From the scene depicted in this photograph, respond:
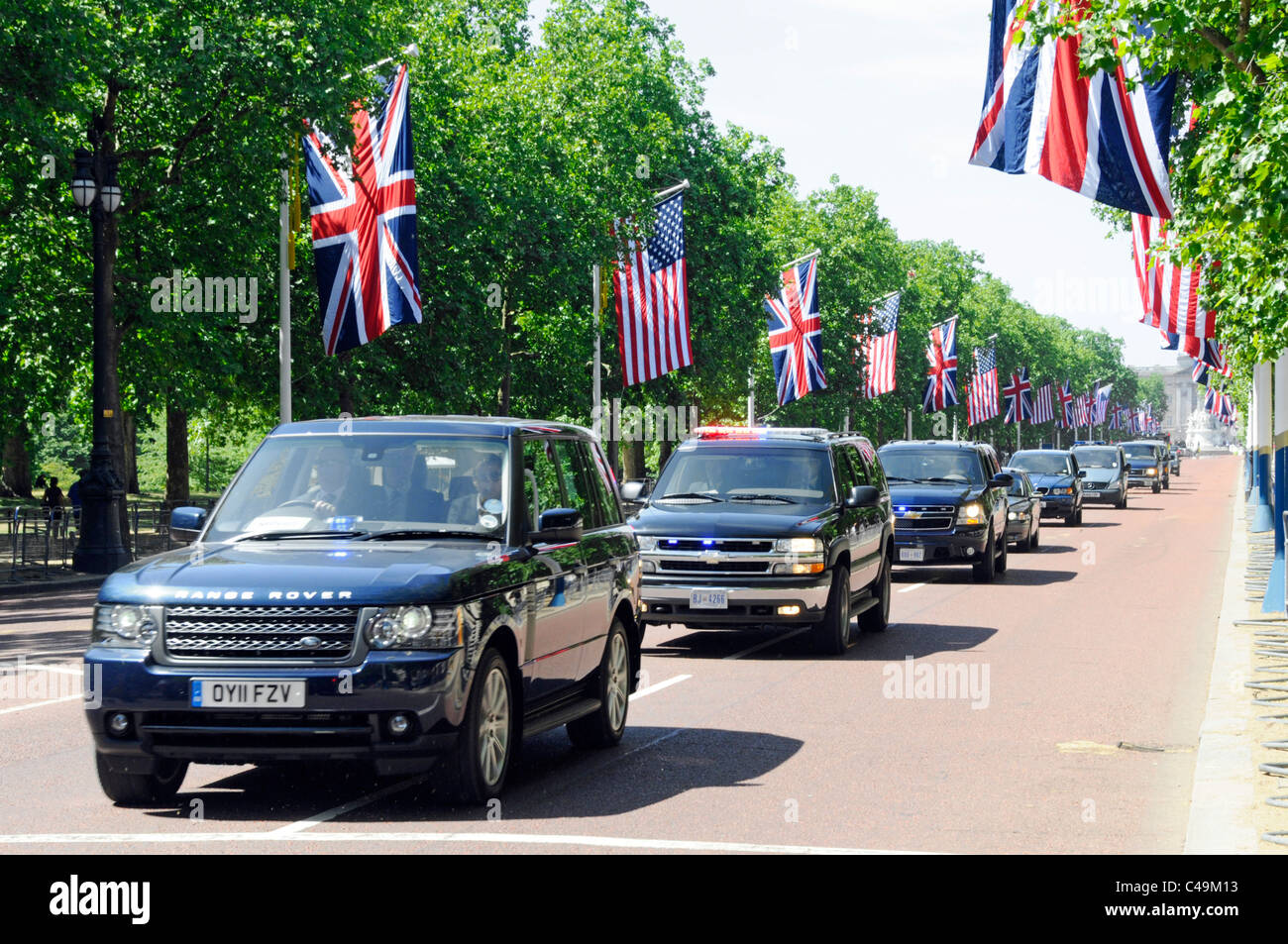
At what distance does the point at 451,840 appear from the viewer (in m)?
7.46

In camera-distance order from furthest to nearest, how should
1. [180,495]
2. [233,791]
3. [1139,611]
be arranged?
[180,495]
[1139,611]
[233,791]

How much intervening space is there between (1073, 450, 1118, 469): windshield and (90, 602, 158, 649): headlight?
51.7 m

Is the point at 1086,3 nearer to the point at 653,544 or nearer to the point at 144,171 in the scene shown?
the point at 653,544

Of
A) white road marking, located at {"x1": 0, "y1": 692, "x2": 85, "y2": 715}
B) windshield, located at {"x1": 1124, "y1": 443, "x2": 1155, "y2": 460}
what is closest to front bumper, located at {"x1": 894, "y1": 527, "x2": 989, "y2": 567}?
white road marking, located at {"x1": 0, "y1": 692, "x2": 85, "y2": 715}

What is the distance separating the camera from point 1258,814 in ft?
26.3

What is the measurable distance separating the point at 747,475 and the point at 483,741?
8.56m

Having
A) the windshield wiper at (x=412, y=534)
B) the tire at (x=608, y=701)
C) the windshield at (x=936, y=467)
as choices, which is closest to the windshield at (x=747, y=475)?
the tire at (x=608, y=701)

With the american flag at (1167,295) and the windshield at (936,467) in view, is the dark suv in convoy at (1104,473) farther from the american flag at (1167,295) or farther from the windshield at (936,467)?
the windshield at (936,467)

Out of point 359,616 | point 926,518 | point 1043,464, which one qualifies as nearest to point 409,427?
point 359,616

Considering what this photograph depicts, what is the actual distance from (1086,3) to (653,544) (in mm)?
6055

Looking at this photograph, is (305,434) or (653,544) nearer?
(305,434)

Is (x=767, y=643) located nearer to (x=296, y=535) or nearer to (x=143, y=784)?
(x=296, y=535)

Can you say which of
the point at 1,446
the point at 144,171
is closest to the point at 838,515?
the point at 144,171

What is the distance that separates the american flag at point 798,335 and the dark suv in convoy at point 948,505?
20335mm
